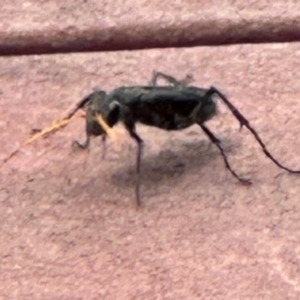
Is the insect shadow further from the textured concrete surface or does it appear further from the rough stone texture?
the rough stone texture

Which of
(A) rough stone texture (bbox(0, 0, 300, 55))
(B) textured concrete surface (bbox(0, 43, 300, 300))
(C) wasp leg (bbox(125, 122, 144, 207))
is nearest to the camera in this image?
(B) textured concrete surface (bbox(0, 43, 300, 300))

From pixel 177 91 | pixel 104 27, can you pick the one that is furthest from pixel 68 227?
pixel 104 27

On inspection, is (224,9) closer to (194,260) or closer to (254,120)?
(254,120)

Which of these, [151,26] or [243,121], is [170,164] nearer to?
[243,121]

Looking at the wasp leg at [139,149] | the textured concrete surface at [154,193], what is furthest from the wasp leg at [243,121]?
the wasp leg at [139,149]

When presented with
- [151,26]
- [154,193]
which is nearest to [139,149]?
[154,193]

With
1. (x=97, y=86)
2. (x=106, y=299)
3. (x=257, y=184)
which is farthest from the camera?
(x=97, y=86)

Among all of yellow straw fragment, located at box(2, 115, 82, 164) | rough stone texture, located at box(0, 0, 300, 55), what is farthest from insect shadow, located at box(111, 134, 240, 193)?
rough stone texture, located at box(0, 0, 300, 55)
